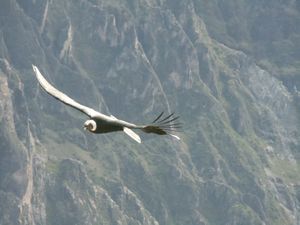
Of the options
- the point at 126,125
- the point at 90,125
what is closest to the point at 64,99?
the point at 90,125

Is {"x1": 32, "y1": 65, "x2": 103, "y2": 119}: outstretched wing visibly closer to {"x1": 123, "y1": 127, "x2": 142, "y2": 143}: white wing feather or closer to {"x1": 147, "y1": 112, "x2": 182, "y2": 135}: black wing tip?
{"x1": 123, "y1": 127, "x2": 142, "y2": 143}: white wing feather

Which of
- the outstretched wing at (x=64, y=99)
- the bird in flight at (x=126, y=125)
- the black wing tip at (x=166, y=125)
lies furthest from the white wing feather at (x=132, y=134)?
the outstretched wing at (x=64, y=99)

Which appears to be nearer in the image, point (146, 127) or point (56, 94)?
point (146, 127)

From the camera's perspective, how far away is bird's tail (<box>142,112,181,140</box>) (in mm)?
42188

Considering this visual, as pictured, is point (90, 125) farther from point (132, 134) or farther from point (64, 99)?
point (64, 99)

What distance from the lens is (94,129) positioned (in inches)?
Result: 1676

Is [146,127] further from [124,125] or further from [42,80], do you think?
[42,80]

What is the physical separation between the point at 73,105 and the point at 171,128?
405 cm

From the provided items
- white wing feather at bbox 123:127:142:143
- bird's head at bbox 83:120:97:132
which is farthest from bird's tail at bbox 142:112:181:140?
bird's head at bbox 83:120:97:132

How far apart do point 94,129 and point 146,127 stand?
189 centimetres

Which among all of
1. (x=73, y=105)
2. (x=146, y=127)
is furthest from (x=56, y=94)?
(x=146, y=127)

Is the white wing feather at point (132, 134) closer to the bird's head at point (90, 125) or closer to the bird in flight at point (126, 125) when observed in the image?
the bird in flight at point (126, 125)

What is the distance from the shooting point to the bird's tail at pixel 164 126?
1661 inches

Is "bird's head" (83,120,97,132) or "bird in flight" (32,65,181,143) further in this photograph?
"bird's head" (83,120,97,132)
